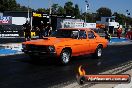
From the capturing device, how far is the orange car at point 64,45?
1316 centimetres

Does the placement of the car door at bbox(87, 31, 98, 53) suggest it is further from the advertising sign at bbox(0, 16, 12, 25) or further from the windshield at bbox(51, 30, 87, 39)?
the advertising sign at bbox(0, 16, 12, 25)

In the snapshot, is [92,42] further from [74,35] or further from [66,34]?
[66,34]

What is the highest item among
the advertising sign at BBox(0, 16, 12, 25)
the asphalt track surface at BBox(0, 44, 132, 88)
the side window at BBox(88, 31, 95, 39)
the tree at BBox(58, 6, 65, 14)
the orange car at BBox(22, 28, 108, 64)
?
the tree at BBox(58, 6, 65, 14)

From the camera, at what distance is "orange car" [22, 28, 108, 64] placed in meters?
13.2

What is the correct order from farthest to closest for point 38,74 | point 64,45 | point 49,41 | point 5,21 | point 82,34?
point 5,21 → point 82,34 → point 49,41 → point 64,45 → point 38,74

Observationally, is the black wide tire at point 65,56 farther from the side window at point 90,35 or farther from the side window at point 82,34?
the side window at point 90,35

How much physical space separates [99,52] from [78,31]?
2324 mm

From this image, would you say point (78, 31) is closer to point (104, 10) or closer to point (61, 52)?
point (61, 52)

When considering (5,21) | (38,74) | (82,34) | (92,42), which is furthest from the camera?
(5,21)

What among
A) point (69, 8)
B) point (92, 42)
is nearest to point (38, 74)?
point (92, 42)

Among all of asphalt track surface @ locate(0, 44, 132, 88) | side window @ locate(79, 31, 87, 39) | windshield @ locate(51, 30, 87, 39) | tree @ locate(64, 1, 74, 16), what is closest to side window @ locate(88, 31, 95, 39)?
side window @ locate(79, 31, 87, 39)

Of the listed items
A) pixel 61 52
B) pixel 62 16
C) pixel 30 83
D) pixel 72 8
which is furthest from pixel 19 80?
pixel 72 8

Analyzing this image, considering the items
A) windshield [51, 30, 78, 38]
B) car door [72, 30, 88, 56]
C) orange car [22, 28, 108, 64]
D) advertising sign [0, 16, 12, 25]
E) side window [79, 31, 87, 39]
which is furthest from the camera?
advertising sign [0, 16, 12, 25]

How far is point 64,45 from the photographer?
13.4m
